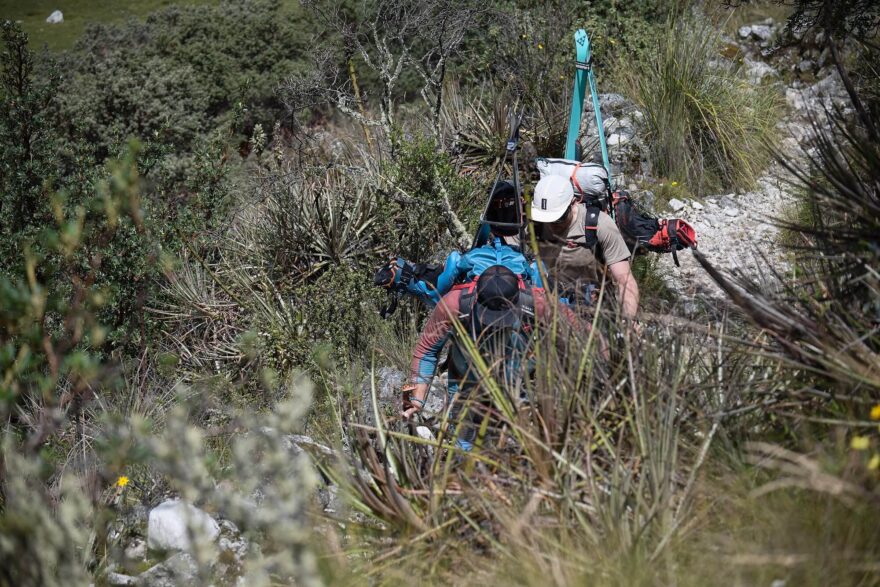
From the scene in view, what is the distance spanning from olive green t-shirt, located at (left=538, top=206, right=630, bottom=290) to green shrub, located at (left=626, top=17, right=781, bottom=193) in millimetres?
4089

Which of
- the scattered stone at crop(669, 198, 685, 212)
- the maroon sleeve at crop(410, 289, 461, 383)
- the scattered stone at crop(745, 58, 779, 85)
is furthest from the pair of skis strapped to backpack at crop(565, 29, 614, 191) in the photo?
the scattered stone at crop(745, 58, 779, 85)

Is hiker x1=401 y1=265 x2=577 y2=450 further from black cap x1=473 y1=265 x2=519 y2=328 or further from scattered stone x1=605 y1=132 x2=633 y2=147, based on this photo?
scattered stone x1=605 y1=132 x2=633 y2=147

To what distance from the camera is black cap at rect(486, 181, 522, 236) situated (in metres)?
4.12

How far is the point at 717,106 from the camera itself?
26.9 ft

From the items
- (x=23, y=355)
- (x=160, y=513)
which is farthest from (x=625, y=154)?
(x=23, y=355)

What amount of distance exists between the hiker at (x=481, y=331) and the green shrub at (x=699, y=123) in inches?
199

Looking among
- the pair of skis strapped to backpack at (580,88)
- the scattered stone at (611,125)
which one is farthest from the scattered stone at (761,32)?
the pair of skis strapped to backpack at (580,88)

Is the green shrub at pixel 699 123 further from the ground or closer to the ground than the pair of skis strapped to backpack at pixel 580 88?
closer to the ground

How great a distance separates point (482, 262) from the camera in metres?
3.89

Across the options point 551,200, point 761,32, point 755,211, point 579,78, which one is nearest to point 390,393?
point 551,200

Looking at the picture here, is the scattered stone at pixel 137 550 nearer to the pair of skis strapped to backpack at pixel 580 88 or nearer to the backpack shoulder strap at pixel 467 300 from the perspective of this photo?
the backpack shoulder strap at pixel 467 300

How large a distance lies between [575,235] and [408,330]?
213 centimetres

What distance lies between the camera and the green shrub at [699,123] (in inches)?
319

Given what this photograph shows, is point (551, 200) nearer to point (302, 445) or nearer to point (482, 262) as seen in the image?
point (482, 262)
